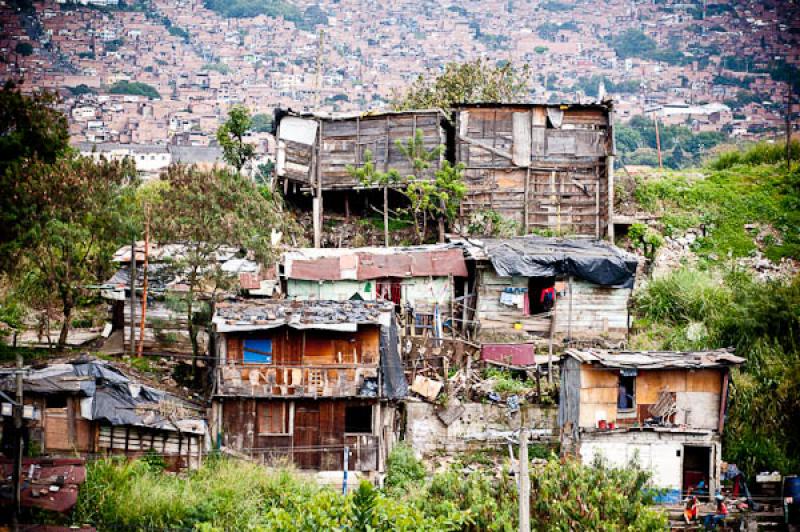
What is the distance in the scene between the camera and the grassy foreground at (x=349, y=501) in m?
16.0

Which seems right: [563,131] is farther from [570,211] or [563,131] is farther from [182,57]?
[182,57]

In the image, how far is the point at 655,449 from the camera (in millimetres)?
21203

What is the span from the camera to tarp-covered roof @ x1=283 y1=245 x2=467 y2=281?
25.9 meters

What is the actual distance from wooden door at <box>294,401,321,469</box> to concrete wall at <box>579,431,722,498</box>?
5711 mm

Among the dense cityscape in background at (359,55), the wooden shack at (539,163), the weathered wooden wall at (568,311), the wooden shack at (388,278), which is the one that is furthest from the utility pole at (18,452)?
the dense cityscape in background at (359,55)

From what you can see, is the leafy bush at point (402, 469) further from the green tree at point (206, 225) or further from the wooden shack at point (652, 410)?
the green tree at point (206, 225)

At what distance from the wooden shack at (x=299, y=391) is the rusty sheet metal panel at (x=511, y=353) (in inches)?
155

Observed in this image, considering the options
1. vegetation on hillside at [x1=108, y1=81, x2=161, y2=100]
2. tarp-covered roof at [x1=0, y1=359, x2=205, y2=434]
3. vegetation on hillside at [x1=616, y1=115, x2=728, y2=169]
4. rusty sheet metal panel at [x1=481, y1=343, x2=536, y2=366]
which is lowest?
tarp-covered roof at [x1=0, y1=359, x2=205, y2=434]

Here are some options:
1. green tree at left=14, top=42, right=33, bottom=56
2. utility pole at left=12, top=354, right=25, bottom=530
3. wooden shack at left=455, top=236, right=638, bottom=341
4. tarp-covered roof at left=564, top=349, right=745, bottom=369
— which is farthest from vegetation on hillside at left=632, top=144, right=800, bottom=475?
green tree at left=14, top=42, right=33, bottom=56

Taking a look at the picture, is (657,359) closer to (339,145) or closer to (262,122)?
(339,145)

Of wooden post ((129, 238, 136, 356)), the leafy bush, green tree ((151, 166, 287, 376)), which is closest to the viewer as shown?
the leafy bush

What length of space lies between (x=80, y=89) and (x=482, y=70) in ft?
208

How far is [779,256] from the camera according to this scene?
2997 cm

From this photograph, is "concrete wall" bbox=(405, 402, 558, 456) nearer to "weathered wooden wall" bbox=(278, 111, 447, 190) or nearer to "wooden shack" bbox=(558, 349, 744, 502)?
"wooden shack" bbox=(558, 349, 744, 502)
